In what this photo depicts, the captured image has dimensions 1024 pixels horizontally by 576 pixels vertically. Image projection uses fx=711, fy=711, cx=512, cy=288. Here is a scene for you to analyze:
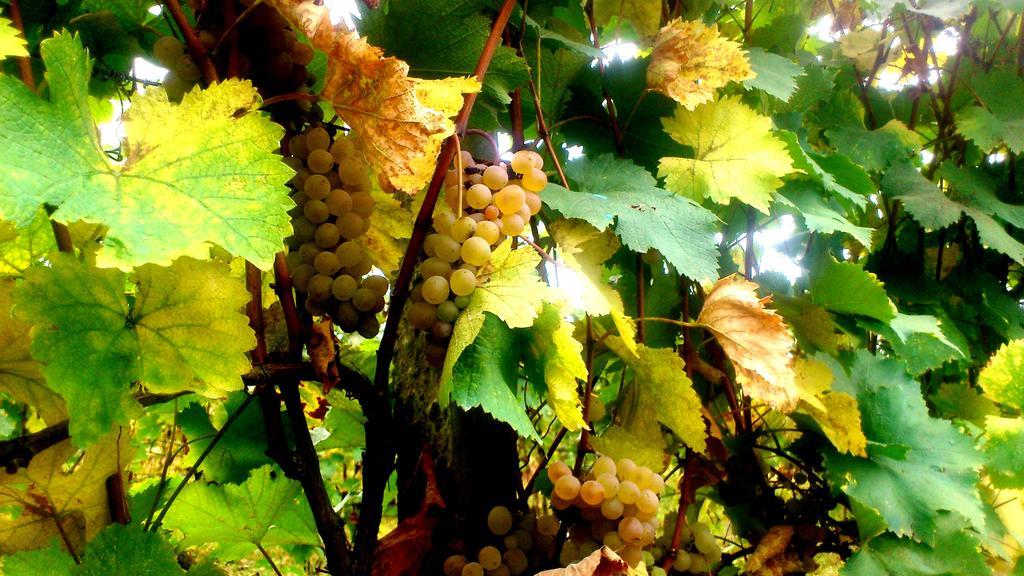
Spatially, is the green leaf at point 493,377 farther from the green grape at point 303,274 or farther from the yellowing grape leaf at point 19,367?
the yellowing grape leaf at point 19,367

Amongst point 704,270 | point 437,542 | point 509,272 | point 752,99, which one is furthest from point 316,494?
point 752,99

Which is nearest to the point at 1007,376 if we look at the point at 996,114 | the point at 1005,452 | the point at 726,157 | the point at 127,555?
the point at 1005,452

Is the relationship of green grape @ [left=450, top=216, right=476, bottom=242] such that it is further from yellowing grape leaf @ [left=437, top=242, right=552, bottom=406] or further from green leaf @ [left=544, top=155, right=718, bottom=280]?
green leaf @ [left=544, top=155, right=718, bottom=280]

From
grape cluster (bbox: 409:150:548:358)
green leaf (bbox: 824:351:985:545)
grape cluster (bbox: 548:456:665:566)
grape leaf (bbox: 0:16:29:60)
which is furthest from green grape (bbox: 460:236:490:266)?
green leaf (bbox: 824:351:985:545)

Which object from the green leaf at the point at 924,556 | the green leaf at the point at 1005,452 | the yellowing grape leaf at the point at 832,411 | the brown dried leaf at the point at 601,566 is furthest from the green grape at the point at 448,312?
the green leaf at the point at 1005,452

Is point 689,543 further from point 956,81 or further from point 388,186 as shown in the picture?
point 956,81

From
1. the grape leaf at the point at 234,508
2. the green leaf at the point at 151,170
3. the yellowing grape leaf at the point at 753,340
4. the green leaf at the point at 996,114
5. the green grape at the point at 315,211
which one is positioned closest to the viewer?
the green leaf at the point at 151,170
